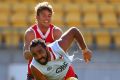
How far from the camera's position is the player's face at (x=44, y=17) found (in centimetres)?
586

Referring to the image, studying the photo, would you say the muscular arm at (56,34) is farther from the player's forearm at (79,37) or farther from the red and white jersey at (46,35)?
the player's forearm at (79,37)

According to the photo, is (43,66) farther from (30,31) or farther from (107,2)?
(107,2)

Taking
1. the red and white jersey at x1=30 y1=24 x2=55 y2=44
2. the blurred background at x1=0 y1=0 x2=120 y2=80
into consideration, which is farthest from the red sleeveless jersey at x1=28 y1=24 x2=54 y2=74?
the blurred background at x1=0 y1=0 x2=120 y2=80

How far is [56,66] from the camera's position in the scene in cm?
550

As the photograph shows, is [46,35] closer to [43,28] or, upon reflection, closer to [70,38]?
[43,28]

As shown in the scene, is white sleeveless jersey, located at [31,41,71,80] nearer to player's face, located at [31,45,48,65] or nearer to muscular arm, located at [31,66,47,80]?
muscular arm, located at [31,66,47,80]

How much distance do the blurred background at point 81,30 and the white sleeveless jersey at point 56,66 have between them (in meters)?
2.88

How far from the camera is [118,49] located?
10281mm

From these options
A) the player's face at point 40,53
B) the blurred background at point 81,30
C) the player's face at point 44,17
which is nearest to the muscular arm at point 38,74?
the player's face at point 40,53

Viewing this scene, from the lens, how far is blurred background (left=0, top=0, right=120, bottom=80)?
9.30 metres

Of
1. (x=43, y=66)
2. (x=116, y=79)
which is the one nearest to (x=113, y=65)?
(x=116, y=79)

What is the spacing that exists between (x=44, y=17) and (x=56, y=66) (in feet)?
2.27

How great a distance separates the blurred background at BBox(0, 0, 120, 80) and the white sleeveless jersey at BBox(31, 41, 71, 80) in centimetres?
288

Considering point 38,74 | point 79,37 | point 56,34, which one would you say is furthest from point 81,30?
point 38,74
